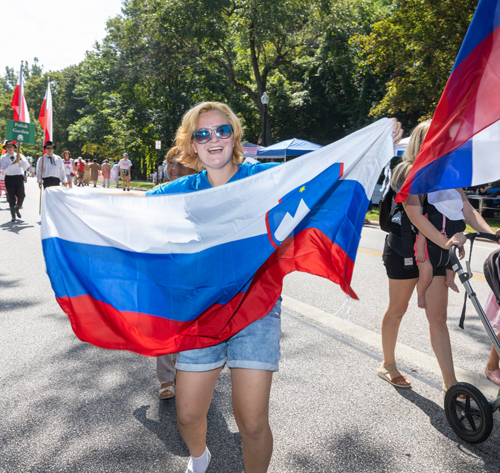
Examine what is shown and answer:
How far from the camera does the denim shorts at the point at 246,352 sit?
7.20 ft

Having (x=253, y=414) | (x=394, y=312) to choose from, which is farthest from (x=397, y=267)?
(x=253, y=414)

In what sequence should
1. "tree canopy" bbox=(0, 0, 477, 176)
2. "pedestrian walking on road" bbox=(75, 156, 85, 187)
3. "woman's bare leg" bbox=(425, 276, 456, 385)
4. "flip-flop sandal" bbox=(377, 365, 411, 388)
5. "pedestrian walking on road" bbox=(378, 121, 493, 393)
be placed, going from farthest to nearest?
"pedestrian walking on road" bbox=(75, 156, 85, 187)
"tree canopy" bbox=(0, 0, 477, 176)
"flip-flop sandal" bbox=(377, 365, 411, 388)
"woman's bare leg" bbox=(425, 276, 456, 385)
"pedestrian walking on road" bbox=(378, 121, 493, 393)

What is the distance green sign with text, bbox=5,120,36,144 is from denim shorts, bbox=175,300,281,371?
41.1 ft

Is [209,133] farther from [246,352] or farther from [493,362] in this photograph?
[493,362]

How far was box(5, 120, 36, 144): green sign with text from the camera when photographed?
41.5ft

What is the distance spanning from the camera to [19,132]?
12867 mm

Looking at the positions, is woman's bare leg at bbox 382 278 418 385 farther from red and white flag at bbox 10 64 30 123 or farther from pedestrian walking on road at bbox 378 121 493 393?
red and white flag at bbox 10 64 30 123

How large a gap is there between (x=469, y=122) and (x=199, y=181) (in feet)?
4.86

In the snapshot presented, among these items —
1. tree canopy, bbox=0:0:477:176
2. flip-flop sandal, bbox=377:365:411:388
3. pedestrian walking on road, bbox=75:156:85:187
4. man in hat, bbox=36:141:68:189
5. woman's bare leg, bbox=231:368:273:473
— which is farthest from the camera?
pedestrian walking on road, bbox=75:156:85:187

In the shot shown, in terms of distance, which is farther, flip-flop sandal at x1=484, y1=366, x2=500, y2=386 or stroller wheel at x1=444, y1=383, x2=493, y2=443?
flip-flop sandal at x1=484, y1=366, x2=500, y2=386

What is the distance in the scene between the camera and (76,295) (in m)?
2.49

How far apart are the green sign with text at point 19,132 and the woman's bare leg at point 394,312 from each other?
40.1 feet

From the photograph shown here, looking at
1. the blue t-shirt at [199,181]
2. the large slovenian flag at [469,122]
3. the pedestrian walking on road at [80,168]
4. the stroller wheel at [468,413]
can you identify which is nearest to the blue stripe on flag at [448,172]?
the large slovenian flag at [469,122]

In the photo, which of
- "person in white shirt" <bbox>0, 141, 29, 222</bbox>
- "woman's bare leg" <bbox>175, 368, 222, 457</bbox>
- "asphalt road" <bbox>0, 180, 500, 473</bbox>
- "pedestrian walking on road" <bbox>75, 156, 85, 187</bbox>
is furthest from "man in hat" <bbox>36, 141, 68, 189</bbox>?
"pedestrian walking on road" <bbox>75, 156, 85, 187</bbox>
